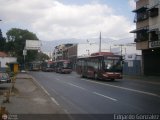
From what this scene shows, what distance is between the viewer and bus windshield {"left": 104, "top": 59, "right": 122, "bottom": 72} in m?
39.8

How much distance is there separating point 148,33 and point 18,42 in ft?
265

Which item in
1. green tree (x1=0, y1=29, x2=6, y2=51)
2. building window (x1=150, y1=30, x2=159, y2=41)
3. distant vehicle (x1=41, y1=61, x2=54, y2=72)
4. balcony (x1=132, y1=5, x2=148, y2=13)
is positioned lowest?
distant vehicle (x1=41, y1=61, x2=54, y2=72)

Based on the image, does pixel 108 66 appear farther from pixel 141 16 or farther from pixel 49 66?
pixel 49 66

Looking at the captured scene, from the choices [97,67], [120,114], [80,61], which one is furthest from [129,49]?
[120,114]

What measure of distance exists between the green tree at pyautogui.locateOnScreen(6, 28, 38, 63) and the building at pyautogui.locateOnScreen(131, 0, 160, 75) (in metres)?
71.4

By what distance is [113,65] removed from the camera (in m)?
40.0

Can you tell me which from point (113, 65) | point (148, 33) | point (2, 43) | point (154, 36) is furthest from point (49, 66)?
point (113, 65)

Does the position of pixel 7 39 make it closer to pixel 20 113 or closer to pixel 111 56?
pixel 111 56

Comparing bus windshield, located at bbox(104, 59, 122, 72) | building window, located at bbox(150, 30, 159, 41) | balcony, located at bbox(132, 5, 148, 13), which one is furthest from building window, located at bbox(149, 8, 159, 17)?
bus windshield, located at bbox(104, 59, 122, 72)

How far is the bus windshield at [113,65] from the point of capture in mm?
39812

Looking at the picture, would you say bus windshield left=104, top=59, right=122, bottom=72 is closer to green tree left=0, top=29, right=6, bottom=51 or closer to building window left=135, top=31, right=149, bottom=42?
building window left=135, top=31, right=149, bottom=42

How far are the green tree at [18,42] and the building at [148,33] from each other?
234 feet

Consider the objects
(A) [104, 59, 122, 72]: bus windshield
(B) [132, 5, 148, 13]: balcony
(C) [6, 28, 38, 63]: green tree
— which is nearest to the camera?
(A) [104, 59, 122, 72]: bus windshield

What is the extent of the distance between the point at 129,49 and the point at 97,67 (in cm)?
6916
